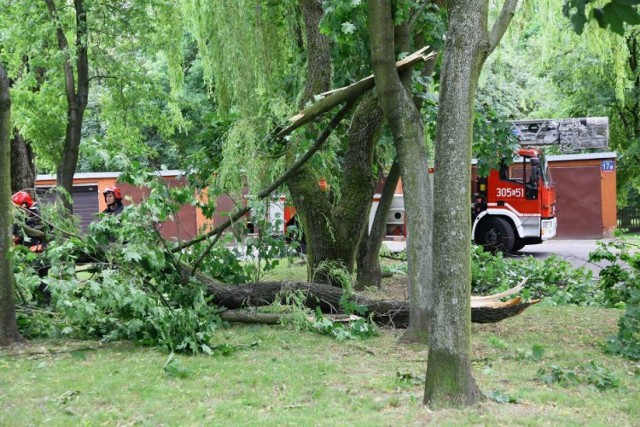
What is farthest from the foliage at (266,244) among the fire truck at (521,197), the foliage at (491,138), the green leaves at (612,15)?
the fire truck at (521,197)

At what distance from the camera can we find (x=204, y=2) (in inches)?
516

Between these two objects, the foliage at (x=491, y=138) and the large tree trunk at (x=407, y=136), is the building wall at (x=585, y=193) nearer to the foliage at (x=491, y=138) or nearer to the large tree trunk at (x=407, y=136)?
the foliage at (x=491, y=138)

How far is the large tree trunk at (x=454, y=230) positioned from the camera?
17.5ft

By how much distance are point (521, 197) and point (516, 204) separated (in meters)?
0.23

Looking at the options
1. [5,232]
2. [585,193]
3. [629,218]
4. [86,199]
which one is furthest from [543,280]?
Result: [629,218]

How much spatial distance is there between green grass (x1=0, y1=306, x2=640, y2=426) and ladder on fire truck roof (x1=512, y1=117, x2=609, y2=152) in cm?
1424

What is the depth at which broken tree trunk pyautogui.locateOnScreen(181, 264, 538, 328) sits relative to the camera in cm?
880

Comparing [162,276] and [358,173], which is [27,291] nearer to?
[162,276]

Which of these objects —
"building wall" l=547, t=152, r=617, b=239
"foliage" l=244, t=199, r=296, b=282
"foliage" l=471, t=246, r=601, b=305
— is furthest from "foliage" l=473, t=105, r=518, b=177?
"building wall" l=547, t=152, r=617, b=239

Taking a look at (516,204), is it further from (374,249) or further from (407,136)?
(407,136)

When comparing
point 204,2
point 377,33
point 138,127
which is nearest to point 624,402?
point 377,33

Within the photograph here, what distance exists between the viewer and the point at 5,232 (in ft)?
24.8

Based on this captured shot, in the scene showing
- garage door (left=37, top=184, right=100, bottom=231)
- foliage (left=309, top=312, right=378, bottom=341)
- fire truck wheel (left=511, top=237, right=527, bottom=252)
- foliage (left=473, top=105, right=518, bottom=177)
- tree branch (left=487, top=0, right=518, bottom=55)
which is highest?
tree branch (left=487, top=0, right=518, bottom=55)

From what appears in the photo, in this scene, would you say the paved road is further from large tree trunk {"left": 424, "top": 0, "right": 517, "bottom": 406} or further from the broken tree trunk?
large tree trunk {"left": 424, "top": 0, "right": 517, "bottom": 406}
